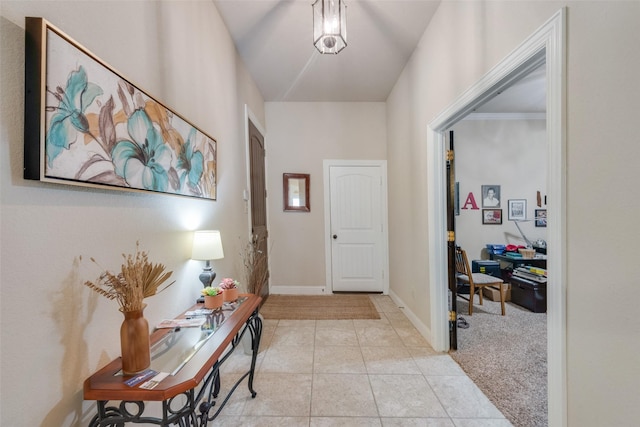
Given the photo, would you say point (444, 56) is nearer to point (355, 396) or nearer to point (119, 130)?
point (119, 130)

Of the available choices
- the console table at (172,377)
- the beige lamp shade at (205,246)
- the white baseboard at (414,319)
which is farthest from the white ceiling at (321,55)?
the white baseboard at (414,319)

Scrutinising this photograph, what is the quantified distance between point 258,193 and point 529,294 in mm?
3897

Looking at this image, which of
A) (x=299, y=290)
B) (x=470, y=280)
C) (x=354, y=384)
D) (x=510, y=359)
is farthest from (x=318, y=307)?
(x=510, y=359)

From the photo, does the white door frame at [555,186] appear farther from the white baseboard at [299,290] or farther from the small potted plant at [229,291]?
the white baseboard at [299,290]

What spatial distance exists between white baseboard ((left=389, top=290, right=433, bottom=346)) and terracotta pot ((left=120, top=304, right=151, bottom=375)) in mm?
2428

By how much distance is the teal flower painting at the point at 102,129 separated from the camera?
0.84 m

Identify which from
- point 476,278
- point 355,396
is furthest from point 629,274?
point 476,278

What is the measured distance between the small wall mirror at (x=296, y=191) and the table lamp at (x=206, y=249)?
240 cm

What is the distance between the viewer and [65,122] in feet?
2.85

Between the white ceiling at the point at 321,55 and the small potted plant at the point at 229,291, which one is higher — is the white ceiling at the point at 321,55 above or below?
above

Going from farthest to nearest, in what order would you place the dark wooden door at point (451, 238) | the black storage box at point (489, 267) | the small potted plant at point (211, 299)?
1. the black storage box at point (489, 267)
2. the dark wooden door at point (451, 238)
3. the small potted plant at point (211, 299)

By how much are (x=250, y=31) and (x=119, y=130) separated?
80.1 inches

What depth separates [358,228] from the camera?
13.8ft

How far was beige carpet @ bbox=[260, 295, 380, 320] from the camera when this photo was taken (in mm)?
3260
